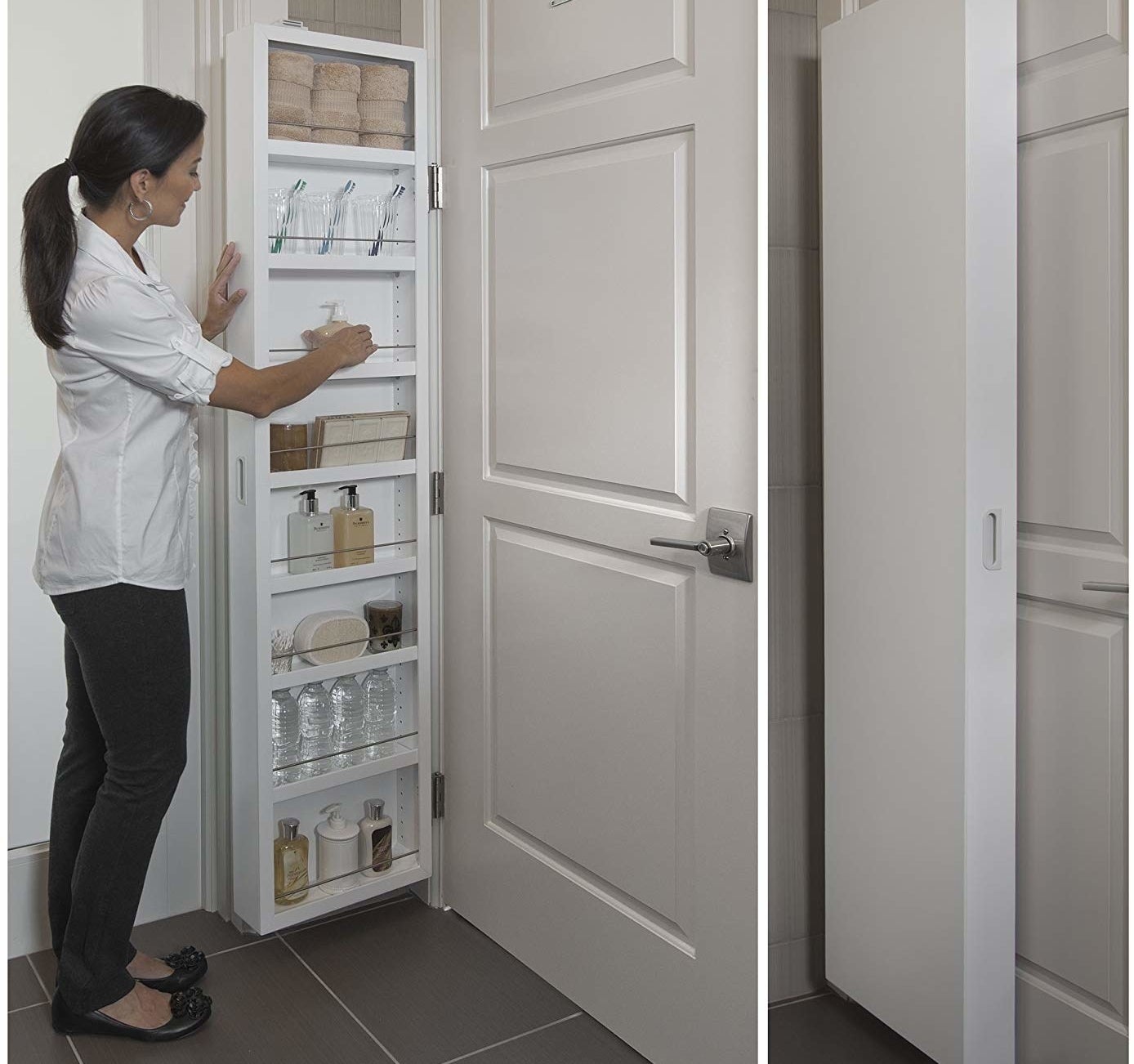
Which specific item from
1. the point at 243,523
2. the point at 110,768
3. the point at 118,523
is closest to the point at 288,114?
the point at 243,523

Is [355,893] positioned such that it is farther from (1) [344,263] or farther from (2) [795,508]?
(2) [795,508]

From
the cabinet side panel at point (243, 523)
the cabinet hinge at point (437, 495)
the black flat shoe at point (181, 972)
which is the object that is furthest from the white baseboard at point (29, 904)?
the cabinet hinge at point (437, 495)

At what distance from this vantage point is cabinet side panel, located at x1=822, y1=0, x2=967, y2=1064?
0.76m

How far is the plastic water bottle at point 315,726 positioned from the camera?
1.72 m

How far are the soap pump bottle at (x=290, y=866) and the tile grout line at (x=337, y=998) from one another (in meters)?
0.06

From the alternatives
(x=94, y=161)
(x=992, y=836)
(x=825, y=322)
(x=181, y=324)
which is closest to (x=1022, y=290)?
(x=825, y=322)

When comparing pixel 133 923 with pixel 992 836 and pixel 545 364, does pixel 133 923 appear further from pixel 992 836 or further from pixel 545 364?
pixel 992 836

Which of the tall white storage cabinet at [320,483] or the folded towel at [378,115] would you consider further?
the folded towel at [378,115]

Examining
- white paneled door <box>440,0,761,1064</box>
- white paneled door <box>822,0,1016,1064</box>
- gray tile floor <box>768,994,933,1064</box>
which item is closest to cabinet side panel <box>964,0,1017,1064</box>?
white paneled door <box>822,0,1016,1064</box>

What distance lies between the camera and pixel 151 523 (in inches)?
50.3

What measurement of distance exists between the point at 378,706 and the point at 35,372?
2.91ft

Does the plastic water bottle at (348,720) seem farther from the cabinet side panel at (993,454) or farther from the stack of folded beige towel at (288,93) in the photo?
the cabinet side panel at (993,454)

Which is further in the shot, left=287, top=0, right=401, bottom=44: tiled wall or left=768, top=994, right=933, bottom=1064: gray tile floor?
left=287, top=0, right=401, bottom=44: tiled wall

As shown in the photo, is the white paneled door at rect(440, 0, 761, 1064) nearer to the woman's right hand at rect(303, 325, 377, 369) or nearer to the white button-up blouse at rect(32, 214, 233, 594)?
the woman's right hand at rect(303, 325, 377, 369)
